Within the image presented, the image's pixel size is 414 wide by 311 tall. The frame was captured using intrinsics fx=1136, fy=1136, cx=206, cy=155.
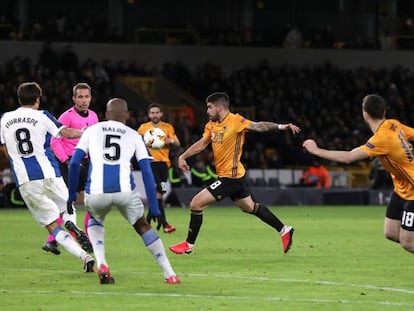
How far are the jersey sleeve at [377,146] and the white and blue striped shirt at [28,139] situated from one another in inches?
153

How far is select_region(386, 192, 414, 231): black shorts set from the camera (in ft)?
40.4

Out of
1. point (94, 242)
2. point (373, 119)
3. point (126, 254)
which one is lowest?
point (126, 254)

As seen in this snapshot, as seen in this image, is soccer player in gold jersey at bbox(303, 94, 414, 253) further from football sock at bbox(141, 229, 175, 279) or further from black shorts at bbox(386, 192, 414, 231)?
football sock at bbox(141, 229, 175, 279)

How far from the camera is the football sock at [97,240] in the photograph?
1221 cm

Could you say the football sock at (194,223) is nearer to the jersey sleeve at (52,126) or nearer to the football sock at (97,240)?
the jersey sleeve at (52,126)

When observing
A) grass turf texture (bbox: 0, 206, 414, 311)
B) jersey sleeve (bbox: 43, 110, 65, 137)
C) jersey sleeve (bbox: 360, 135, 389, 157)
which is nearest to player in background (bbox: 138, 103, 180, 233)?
grass turf texture (bbox: 0, 206, 414, 311)

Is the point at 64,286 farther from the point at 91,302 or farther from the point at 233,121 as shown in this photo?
the point at 233,121

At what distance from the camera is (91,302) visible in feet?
36.4

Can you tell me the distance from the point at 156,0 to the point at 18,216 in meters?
19.4

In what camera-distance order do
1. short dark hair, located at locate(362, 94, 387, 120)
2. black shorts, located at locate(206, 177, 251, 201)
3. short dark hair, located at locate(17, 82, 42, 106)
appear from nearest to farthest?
short dark hair, located at locate(362, 94, 387, 120)
short dark hair, located at locate(17, 82, 42, 106)
black shorts, located at locate(206, 177, 251, 201)

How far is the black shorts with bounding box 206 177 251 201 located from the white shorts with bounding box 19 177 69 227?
2.72 m

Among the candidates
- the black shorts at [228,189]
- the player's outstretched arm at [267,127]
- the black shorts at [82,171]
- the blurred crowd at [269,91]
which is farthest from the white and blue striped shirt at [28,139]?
the blurred crowd at [269,91]

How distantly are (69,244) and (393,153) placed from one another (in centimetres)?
391

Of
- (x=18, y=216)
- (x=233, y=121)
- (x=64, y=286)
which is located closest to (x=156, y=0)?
(x=18, y=216)
